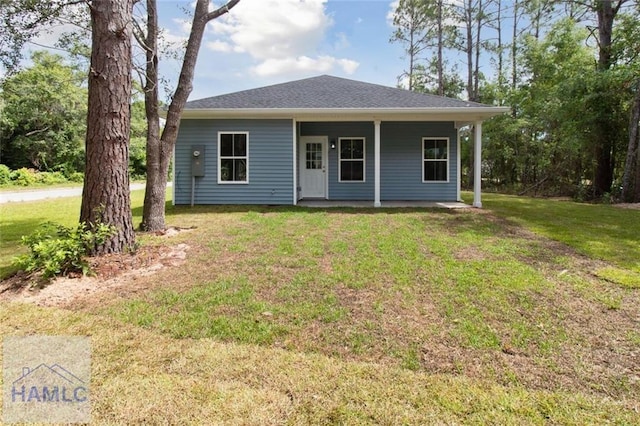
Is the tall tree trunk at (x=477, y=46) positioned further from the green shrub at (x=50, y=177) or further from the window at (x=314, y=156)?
the green shrub at (x=50, y=177)

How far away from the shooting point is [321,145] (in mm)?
11094

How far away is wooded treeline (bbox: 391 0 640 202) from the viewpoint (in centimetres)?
1116

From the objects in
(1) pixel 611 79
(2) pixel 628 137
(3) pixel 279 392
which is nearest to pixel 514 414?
(3) pixel 279 392

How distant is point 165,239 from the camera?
552 centimetres

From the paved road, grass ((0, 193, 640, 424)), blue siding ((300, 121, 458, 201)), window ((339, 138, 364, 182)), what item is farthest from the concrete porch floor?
the paved road

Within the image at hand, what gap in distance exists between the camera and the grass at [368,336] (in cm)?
183

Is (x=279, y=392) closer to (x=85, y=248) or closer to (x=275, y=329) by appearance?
(x=275, y=329)

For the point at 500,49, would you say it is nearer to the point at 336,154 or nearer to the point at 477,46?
the point at 477,46

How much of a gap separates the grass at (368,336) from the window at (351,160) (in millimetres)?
6236

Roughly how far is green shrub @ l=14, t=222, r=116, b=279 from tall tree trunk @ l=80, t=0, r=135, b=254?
0.45 ft

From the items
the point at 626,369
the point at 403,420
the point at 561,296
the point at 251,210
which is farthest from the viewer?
the point at 251,210

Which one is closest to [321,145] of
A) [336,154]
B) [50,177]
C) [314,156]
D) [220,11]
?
[314,156]

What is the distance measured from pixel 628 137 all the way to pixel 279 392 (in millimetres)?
13927

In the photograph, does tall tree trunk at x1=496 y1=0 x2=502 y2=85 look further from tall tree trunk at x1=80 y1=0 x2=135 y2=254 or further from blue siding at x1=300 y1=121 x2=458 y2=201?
tall tree trunk at x1=80 y1=0 x2=135 y2=254
